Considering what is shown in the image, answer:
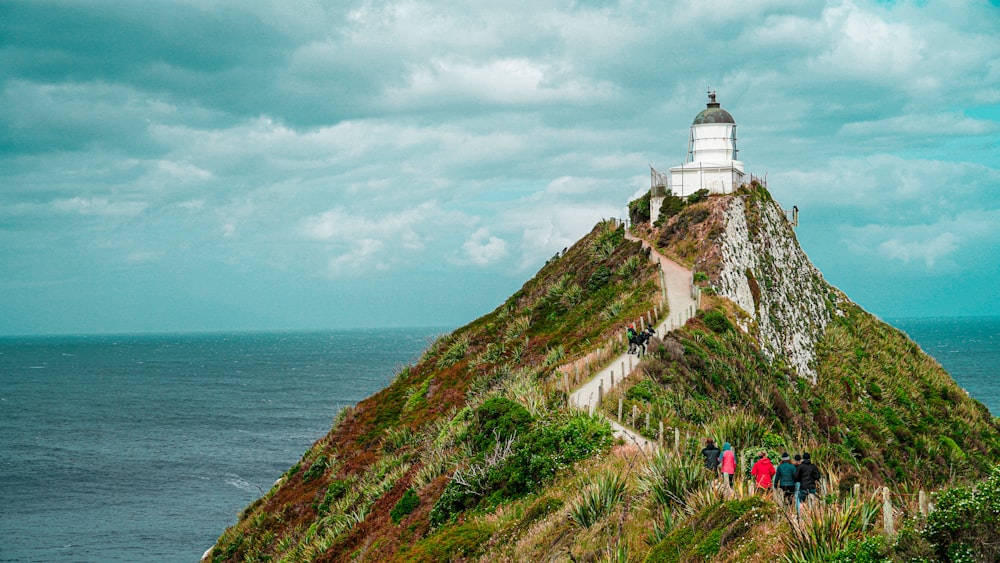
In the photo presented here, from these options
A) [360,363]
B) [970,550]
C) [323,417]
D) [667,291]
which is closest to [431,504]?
[970,550]

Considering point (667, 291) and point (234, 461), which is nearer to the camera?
point (667, 291)

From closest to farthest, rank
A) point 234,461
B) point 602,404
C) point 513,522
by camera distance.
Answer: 1. point 513,522
2. point 602,404
3. point 234,461

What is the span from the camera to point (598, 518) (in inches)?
520

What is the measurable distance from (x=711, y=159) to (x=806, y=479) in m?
39.6

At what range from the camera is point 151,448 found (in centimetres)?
7588

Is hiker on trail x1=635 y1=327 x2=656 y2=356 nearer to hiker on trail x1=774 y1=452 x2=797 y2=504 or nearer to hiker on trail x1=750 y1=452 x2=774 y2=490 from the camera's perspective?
hiker on trail x1=750 y1=452 x2=774 y2=490

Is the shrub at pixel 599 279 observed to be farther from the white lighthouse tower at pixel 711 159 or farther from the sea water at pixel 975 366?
the sea water at pixel 975 366

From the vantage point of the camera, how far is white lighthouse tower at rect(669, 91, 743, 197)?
48.9 m

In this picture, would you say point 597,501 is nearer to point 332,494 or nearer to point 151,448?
point 332,494

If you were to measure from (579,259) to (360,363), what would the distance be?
127 m

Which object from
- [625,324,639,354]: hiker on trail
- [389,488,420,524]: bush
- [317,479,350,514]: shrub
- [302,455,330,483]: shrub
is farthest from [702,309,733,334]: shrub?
[302,455,330,483]: shrub

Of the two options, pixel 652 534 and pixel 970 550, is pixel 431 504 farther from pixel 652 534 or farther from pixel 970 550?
pixel 970 550

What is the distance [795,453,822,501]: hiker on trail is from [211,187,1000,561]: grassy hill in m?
0.27

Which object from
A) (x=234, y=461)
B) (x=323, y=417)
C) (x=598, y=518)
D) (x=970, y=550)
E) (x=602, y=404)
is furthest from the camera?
(x=323, y=417)
